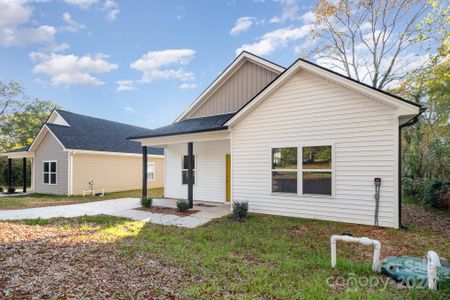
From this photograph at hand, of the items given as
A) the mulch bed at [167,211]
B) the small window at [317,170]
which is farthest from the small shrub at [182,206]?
the small window at [317,170]

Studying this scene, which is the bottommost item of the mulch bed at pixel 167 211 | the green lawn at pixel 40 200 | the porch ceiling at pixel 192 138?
the green lawn at pixel 40 200

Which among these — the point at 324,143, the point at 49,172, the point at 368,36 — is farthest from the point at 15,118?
the point at 368,36

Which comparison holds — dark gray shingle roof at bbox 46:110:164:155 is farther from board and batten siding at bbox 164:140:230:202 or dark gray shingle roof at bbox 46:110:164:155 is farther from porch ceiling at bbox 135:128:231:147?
porch ceiling at bbox 135:128:231:147

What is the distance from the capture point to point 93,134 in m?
18.4

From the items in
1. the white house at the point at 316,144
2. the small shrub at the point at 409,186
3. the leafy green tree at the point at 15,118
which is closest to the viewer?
the white house at the point at 316,144

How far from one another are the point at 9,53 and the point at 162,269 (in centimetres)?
2986

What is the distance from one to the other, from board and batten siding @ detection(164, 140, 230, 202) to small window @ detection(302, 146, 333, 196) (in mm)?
4334

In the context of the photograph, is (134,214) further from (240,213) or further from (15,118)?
(15,118)

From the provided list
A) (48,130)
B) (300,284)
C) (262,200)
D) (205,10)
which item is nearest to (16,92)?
(48,130)

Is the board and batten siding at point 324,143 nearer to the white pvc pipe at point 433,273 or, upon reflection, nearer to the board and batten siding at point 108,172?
the white pvc pipe at point 433,273

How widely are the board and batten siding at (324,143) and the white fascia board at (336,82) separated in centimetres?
17

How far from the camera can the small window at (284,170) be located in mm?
8059

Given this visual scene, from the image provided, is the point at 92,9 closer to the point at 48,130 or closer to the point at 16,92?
the point at 48,130

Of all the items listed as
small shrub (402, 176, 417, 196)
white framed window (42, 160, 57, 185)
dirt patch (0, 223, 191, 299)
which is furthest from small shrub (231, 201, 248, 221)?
white framed window (42, 160, 57, 185)
